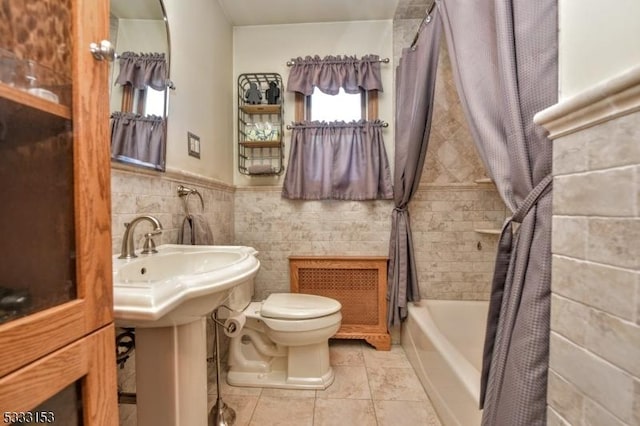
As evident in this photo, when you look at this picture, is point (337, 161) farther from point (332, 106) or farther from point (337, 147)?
point (332, 106)

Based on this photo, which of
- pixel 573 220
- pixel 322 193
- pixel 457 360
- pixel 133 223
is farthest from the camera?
pixel 322 193

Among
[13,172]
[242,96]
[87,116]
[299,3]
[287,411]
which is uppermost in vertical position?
[299,3]

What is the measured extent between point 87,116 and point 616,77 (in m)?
0.85

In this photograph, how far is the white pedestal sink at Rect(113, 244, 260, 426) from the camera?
563mm

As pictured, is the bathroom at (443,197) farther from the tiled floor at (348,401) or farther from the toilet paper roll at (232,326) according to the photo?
the toilet paper roll at (232,326)

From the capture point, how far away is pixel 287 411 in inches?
54.7

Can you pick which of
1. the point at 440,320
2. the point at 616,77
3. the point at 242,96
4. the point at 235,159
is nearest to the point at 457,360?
the point at 440,320

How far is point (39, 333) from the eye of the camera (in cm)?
38

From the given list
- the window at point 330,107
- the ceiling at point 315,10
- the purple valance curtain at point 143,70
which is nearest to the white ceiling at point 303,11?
the ceiling at point 315,10

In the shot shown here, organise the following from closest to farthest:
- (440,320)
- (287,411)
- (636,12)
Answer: (636,12) < (287,411) < (440,320)

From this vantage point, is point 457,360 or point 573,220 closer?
point 573,220

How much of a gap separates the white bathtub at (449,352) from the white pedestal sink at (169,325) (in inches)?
39.1

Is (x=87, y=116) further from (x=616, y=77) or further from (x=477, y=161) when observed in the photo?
(x=477, y=161)

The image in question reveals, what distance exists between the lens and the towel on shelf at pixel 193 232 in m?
1.32
